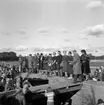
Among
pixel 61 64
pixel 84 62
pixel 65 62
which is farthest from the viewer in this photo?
pixel 61 64

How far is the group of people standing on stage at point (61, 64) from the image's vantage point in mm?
10740

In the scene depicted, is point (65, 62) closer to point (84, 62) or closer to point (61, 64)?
point (61, 64)

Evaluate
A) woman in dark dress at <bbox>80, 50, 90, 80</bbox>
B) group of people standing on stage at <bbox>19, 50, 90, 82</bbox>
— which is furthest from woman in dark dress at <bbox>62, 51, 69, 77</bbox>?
woman in dark dress at <bbox>80, 50, 90, 80</bbox>

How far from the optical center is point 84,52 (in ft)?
36.6

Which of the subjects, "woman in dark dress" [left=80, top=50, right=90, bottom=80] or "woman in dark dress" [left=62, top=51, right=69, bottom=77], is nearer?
"woman in dark dress" [left=80, top=50, right=90, bottom=80]

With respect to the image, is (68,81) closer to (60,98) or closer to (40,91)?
(60,98)

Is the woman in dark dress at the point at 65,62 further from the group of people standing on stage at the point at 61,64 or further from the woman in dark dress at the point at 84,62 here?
the woman in dark dress at the point at 84,62

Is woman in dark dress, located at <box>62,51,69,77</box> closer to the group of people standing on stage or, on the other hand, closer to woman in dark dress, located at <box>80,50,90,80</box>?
the group of people standing on stage

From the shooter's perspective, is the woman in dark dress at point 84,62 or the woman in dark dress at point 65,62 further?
the woman in dark dress at point 65,62

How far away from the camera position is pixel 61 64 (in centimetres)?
1394

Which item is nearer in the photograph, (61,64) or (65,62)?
(65,62)

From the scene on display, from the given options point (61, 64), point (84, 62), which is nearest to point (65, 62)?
point (61, 64)

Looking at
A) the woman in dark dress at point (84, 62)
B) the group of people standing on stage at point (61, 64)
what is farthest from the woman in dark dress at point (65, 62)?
the woman in dark dress at point (84, 62)

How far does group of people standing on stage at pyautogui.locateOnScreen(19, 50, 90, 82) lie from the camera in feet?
35.2
